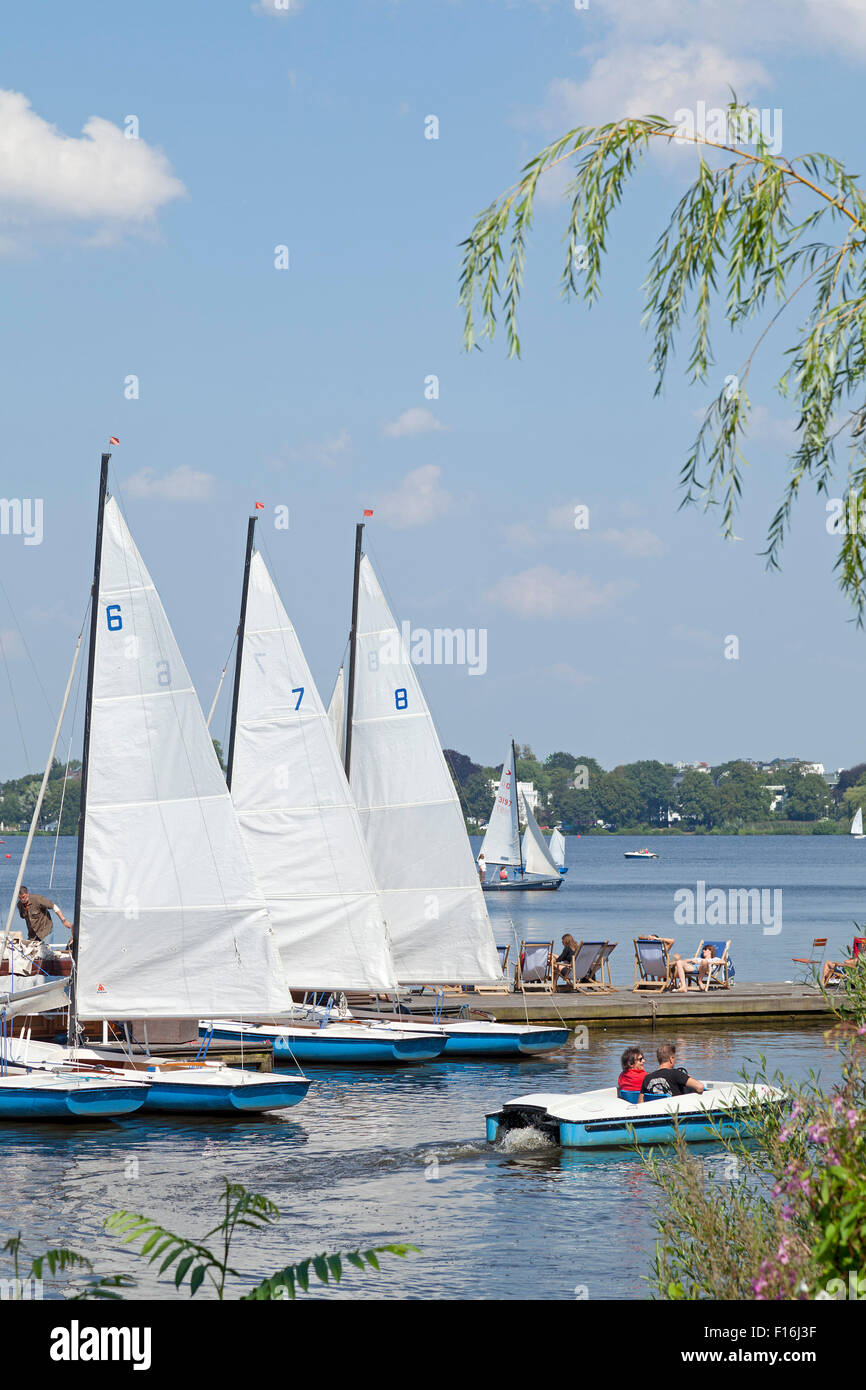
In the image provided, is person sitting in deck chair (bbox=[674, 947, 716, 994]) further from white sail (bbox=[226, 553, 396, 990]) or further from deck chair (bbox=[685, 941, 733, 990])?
white sail (bbox=[226, 553, 396, 990])

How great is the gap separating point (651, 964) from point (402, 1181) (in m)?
Result: 19.0

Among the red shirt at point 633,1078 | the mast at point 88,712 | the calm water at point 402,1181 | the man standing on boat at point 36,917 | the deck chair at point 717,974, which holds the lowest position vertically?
the calm water at point 402,1181

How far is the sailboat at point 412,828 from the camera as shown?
3102 centimetres

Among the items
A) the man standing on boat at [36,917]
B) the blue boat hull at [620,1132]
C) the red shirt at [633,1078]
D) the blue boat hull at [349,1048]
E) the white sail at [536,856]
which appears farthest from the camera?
the white sail at [536,856]

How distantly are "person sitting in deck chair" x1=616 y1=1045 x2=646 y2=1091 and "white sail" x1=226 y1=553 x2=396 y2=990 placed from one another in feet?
30.6

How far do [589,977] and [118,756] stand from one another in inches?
649

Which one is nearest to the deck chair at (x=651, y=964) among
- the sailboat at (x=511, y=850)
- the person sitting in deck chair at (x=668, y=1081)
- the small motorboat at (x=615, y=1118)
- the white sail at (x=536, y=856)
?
the small motorboat at (x=615, y=1118)

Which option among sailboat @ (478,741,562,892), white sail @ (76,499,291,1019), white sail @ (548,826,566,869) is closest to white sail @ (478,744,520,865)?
sailboat @ (478,741,562,892)

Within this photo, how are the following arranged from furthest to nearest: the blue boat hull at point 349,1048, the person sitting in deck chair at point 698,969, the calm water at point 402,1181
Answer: the person sitting in deck chair at point 698,969, the blue boat hull at point 349,1048, the calm water at point 402,1181

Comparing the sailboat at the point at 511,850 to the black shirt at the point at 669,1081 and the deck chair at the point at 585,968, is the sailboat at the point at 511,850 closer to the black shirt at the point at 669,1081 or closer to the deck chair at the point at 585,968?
the deck chair at the point at 585,968

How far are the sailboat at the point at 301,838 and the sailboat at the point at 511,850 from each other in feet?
220

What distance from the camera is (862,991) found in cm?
1130

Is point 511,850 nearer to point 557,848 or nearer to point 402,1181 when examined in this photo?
point 557,848
